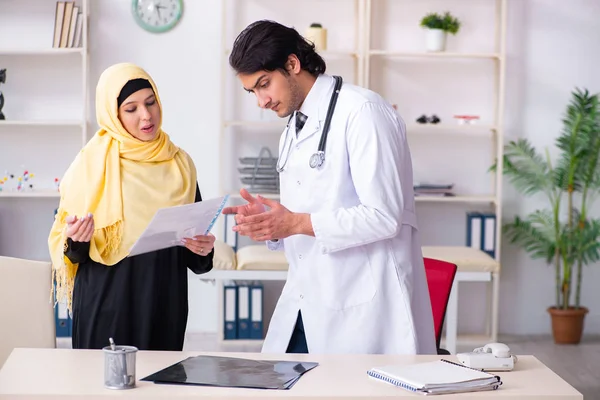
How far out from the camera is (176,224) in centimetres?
233

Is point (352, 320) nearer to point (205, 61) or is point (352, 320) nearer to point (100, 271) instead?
point (100, 271)

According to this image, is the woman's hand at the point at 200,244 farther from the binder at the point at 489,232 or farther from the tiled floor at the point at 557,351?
the binder at the point at 489,232

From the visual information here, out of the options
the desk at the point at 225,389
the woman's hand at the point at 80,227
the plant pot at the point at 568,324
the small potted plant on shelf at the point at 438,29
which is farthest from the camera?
the plant pot at the point at 568,324

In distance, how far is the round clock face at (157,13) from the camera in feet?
17.3

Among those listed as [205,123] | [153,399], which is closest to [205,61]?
[205,123]

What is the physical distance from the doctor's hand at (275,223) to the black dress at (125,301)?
18.2 inches

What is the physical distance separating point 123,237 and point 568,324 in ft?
11.6

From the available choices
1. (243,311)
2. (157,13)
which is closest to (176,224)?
(243,311)

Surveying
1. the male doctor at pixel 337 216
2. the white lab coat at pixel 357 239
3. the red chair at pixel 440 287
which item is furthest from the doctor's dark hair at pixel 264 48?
the red chair at pixel 440 287

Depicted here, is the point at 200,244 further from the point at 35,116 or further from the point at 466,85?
the point at 466,85

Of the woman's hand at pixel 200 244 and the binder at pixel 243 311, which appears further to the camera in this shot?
the binder at pixel 243 311

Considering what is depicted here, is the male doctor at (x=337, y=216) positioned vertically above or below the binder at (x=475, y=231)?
above

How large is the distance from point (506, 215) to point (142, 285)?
351 centimetres

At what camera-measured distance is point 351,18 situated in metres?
5.38
